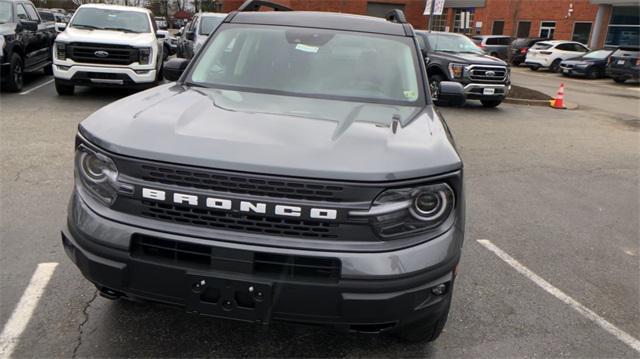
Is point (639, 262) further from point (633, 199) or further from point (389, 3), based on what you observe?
point (389, 3)

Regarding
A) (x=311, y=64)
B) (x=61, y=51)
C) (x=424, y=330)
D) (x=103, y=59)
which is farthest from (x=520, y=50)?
(x=424, y=330)

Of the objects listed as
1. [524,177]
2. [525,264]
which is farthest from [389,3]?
[525,264]

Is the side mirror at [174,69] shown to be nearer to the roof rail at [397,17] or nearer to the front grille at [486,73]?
the roof rail at [397,17]

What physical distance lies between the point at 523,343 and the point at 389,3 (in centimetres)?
4429

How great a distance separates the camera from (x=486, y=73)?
1247 cm

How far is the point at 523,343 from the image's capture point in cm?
314

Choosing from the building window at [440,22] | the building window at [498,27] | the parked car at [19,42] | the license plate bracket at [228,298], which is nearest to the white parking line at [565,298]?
the license plate bracket at [228,298]

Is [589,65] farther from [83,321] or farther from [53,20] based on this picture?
[83,321]

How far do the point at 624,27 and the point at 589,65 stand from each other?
10.9 meters

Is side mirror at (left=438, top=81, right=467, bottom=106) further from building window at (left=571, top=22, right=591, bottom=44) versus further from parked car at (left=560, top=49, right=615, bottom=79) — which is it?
building window at (left=571, top=22, right=591, bottom=44)

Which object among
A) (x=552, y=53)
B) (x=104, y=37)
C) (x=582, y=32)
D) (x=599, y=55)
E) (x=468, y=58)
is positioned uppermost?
(x=104, y=37)

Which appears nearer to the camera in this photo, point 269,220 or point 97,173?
point 269,220

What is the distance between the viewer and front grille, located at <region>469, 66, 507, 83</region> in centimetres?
1239

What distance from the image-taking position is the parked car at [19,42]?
9922 mm
